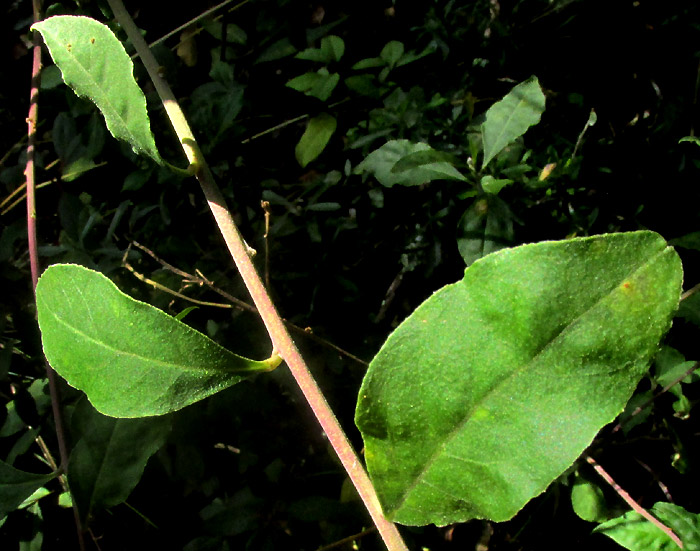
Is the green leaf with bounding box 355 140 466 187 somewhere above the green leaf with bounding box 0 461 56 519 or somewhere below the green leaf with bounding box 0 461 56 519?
above

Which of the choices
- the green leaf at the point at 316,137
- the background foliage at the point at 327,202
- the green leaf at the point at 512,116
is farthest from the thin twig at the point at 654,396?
the green leaf at the point at 316,137

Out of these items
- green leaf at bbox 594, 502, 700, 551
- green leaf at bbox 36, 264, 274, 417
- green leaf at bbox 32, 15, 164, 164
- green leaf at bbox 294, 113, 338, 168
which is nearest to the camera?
green leaf at bbox 36, 264, 274, 417

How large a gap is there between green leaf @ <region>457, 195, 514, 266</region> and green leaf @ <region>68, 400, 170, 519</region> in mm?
527

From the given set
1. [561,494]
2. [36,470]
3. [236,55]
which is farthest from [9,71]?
[561,494]

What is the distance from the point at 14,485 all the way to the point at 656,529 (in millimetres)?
1003

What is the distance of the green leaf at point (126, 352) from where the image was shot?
572mm

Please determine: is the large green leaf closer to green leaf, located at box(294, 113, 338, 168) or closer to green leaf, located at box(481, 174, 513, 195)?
green leaf, located at box(481, 174, 513, 195)

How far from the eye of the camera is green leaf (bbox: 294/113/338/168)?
1.33 m

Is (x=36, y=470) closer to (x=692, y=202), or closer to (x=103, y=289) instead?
(x=103, y=289)

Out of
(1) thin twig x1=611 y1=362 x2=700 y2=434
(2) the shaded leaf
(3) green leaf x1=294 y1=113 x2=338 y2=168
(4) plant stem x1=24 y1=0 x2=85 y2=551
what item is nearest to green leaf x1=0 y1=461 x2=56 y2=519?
(4) plant stem x1=24 y1=0 x2=85 y2=551

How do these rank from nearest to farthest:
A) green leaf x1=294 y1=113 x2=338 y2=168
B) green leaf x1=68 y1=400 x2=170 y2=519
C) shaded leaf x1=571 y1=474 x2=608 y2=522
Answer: green leaf x1=68 y1=400 x2=170 y2=519, shaded leaf x1=571 y1=474 x2=608 y2=522, green leaf x1=294 y1=113 x2=338 y2=168

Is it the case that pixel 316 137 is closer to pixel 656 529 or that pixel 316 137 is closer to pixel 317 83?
pixel 317 83

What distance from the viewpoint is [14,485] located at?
0.92m

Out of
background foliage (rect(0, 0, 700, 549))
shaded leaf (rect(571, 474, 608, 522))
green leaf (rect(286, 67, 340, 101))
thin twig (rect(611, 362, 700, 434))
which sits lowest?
shaded leaf (rect(571, 474, 608, 522))
